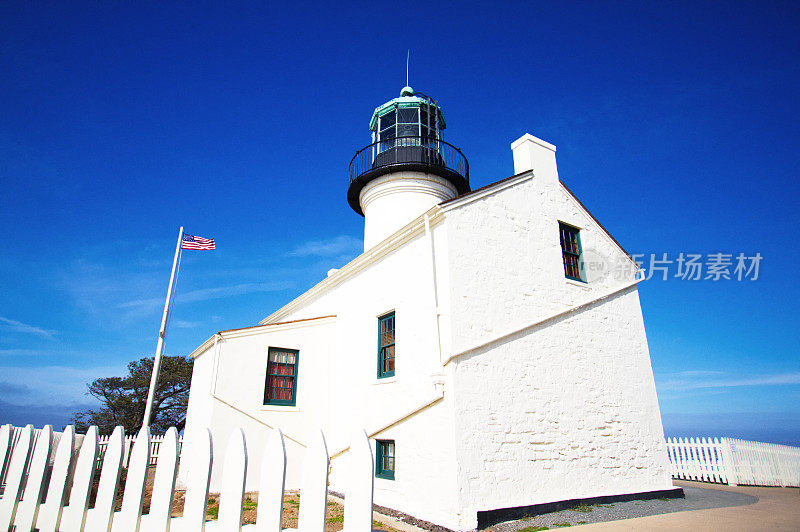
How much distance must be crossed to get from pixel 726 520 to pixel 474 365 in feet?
15.0

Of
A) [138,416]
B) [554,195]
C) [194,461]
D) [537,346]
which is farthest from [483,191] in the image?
[138,416]

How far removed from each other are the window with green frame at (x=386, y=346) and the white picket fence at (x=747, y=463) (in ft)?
28.3

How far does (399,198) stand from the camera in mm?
14734

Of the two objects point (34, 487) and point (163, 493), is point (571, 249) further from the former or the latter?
point (34, 487)

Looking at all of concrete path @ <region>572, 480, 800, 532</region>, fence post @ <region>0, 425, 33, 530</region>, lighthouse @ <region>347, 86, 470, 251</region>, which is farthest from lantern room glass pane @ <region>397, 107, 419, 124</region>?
fence post @ <region>0, 425, 33, 530</region>

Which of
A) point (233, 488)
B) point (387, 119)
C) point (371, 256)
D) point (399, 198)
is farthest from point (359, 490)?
point (387, 119)

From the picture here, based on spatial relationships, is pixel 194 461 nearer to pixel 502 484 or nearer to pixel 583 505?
pixel 502 484

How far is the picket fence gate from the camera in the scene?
2.23 m

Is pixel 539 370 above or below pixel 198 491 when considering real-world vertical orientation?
above

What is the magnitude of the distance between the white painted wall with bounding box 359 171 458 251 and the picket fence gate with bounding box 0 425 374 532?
11664 mm

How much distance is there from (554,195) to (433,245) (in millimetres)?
3975

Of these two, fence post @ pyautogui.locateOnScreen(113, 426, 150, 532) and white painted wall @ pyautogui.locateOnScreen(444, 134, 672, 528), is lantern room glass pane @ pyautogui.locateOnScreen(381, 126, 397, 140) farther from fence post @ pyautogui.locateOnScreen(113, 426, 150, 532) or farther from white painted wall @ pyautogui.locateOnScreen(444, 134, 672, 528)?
fence post @ pyautogui.locateOnScreen(113, 426, 150, 532)

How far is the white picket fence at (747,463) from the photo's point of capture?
483 inches

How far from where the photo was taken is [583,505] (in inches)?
321
